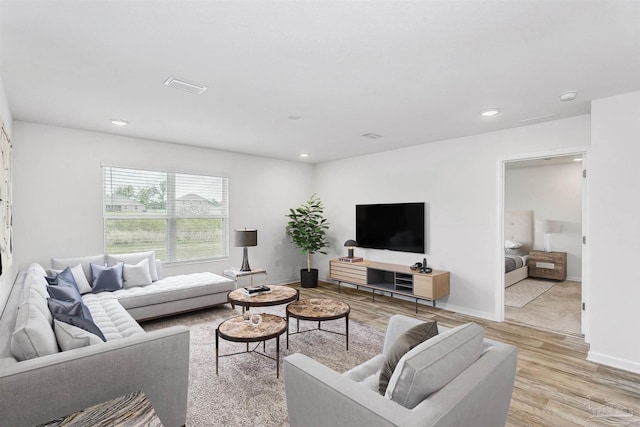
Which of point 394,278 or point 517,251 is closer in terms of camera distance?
point 394,278

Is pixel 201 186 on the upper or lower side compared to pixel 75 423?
upper

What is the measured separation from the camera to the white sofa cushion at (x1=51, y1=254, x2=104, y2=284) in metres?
3.73

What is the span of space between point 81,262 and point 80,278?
32cm

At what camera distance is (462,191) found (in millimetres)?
4445

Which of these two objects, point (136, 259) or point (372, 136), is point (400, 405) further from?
point (136, 259)

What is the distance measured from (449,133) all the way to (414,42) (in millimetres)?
2517

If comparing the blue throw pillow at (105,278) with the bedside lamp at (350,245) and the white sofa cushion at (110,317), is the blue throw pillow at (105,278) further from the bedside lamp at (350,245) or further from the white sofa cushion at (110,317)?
the bedside lamp at (350,245)

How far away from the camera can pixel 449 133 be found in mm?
4238

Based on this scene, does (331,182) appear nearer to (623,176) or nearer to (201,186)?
(201,186)

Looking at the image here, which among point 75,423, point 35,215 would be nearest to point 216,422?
point 75,423

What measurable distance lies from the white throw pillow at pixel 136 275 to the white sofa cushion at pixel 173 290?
0.24 ft

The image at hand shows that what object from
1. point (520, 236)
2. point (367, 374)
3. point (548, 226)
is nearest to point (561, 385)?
point (367, 374)

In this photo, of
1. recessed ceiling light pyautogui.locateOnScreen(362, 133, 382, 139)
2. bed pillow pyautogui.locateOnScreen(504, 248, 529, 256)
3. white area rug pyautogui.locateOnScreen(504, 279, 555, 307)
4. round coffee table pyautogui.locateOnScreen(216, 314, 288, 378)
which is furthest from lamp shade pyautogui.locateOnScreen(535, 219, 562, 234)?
round coffee table pyautogui.locateOnScreen(216, 314, 288, 378)

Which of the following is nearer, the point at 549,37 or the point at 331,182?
the point at 549,37
